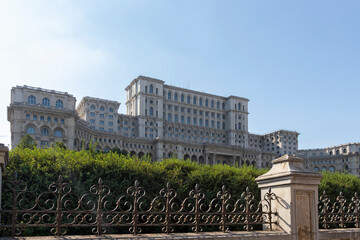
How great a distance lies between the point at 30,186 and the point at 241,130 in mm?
126107

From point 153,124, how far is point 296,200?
4214 inches

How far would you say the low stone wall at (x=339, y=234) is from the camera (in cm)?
775

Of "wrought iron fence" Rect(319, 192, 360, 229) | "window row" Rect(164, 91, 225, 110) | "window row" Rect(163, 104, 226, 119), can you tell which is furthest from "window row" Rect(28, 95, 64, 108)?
"wrought iron fence" Rect(319, 192, 360, 229)

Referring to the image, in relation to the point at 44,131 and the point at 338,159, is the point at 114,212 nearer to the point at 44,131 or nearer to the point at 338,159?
the point at 44,131

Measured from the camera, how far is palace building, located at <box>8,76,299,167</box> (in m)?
77.3

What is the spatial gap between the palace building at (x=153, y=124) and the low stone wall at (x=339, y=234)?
68.0m

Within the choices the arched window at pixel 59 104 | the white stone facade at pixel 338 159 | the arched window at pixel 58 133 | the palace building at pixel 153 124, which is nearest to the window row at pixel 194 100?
the palace building at pixel 153 124

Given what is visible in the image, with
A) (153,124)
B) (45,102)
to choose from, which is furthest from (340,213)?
(153,124)

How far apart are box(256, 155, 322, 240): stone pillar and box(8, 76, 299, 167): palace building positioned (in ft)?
223

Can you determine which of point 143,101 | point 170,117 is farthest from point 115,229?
point 170,117

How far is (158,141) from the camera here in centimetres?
10431

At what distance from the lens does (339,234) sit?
8039 millimetres

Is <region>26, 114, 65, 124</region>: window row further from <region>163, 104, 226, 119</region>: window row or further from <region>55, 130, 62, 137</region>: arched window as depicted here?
<region>163, 104, 226, 119</region>: window row

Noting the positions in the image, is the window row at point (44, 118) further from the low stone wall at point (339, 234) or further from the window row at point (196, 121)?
the low stone wall at point (339, 234)
